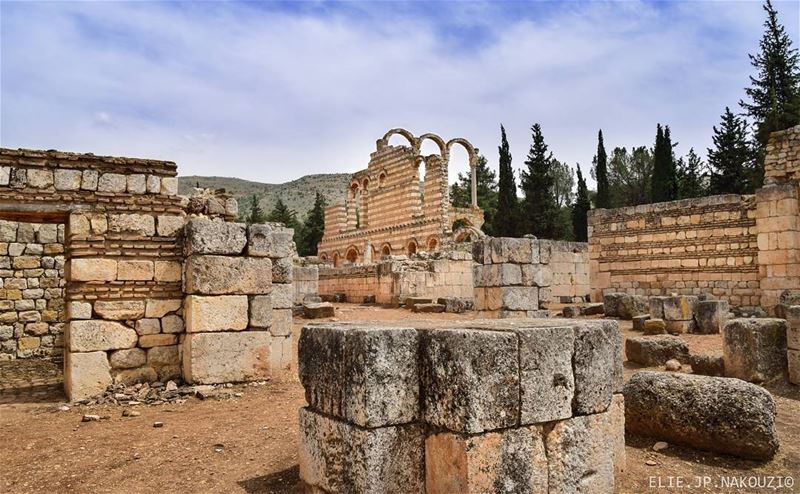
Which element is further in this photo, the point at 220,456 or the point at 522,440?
the point at 220,456

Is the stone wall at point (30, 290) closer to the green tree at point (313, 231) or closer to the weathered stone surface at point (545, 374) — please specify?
the weathered stone surface at point (545, 374)

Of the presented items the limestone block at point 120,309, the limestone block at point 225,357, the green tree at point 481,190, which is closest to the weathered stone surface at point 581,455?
the limestone block at point 225,357

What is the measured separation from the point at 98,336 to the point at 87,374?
1.60 ft

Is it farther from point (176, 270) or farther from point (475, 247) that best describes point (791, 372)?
point (176, 270)

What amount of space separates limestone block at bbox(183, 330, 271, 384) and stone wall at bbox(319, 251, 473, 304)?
12699 millimetres

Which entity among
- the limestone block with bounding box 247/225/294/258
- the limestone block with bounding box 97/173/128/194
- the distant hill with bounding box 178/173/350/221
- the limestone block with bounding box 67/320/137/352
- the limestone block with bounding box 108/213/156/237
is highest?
the distant hill with bounding box 178/173/350/221

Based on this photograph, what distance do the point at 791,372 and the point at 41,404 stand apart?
31.4 ft

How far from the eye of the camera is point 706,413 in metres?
4.98

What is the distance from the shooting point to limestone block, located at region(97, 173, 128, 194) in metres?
7.57

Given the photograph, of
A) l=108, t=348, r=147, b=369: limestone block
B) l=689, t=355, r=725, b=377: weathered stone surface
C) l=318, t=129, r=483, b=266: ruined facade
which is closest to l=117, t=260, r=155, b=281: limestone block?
l=108, t=348, r=147, b=369: limestone block

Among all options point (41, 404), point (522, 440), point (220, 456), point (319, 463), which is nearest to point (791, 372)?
point (522, 440)

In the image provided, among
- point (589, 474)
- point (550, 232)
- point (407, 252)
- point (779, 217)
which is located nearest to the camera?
point (589, 474)

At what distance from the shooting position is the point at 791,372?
7137 mm

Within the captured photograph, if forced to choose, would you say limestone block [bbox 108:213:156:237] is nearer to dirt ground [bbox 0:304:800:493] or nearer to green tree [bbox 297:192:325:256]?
dirt ground [bbox 0:304:800:493]
